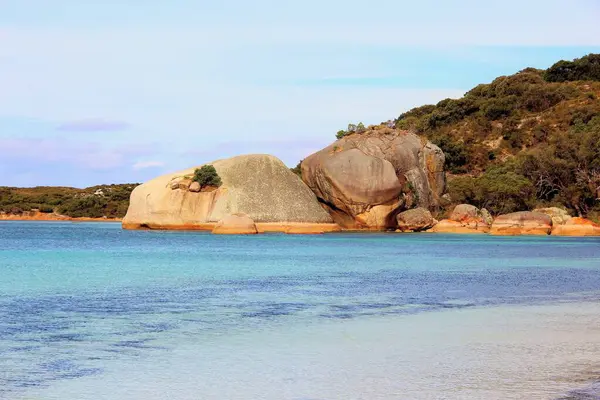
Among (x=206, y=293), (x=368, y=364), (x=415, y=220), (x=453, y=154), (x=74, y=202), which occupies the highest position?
(x=453, y=154)

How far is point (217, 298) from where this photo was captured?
24.0 meters

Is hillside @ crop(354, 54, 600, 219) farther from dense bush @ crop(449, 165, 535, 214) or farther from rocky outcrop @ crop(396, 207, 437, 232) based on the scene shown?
rocky outcrop @ crop(396, 207, 437, 232)

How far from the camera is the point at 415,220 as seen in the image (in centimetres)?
8388

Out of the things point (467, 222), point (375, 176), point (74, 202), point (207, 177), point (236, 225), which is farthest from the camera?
point (74, 202)

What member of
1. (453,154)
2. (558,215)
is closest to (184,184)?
(558,215)

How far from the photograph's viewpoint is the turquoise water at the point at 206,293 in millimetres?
14906

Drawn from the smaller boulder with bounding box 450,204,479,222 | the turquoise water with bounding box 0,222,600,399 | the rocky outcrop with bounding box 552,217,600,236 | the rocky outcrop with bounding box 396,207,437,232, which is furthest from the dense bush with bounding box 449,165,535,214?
the turquoise water with bounding box 0,222,600,399

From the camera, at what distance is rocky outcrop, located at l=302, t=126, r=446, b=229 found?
81625 mm

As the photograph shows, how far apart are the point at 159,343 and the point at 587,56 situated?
145313mm

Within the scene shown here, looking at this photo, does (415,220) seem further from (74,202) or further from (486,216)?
(74,202)

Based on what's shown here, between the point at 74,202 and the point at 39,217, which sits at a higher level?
the point at 74,202

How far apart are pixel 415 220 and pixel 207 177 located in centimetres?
2170

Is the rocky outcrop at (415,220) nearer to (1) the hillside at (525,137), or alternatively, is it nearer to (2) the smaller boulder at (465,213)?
(2) the smaller boulder at (465,213)

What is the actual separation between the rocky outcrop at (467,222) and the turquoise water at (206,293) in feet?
114
